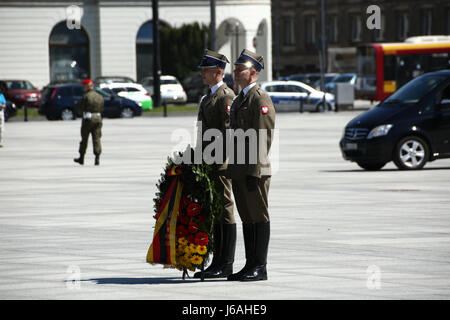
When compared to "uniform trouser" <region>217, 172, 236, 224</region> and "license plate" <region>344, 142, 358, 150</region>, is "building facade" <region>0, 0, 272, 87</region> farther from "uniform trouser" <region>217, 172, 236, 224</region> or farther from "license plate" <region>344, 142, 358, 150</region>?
"uniform trouser" <region>217, 172, 236, 224</region>

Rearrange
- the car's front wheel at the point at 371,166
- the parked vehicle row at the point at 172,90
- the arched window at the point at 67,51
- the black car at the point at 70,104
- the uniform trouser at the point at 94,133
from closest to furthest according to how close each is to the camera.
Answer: the car's front wheel at the point at 371,166 < the uniform trouser at the point at 94,133 < the black car at the point at 70,104 < the parked vehicle row at the point at 172,90 < the arched window at the point at 67,51

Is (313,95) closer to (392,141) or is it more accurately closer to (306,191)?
(392,141)

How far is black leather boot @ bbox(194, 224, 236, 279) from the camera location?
8.40m

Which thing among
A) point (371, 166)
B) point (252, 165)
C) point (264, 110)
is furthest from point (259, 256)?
point (371, 166)

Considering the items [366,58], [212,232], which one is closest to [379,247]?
[212,232]

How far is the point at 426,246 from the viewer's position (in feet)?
32.1

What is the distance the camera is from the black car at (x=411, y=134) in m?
18.0

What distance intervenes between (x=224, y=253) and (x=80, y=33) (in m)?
50.7

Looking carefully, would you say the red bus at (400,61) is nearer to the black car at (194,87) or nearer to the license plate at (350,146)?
the black car at (194,87)

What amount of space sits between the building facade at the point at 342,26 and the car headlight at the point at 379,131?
51014 mm

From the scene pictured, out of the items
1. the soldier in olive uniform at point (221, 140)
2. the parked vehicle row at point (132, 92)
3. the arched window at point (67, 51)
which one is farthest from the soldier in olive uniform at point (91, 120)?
the arched window at point (67, 51)

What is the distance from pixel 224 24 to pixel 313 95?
18131 mm

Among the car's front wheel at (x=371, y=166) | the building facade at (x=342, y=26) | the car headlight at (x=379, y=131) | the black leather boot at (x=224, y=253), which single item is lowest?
the car's front wheel at (x=371, y=166)

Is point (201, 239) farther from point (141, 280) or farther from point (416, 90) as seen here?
point (416, 90)
